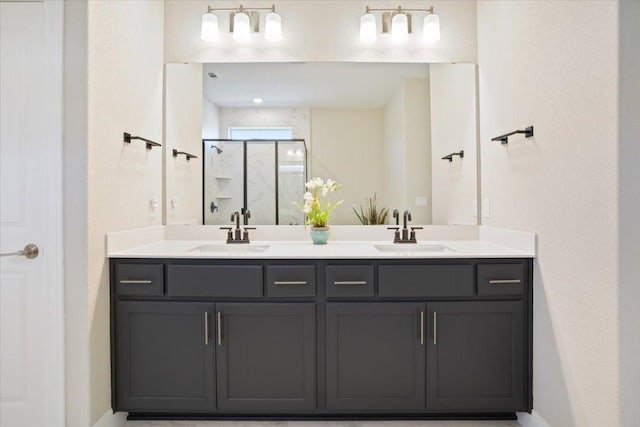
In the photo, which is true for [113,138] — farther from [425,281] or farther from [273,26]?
[425,281]

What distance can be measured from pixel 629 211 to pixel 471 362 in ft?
3.35

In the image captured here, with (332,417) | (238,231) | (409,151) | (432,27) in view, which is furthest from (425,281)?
(432,27)

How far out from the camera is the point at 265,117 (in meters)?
2.72

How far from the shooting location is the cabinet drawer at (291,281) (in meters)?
2.05

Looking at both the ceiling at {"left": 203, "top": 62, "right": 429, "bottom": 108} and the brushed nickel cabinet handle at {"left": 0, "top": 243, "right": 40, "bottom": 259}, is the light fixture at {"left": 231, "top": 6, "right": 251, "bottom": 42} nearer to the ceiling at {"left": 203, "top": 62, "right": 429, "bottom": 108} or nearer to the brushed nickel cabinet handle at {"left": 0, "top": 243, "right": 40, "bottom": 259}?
the ceiling at {"left": 203, "top": 62, "right": 429, "bottom": 108}

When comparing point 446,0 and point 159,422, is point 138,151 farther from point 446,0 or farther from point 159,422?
point 446,0

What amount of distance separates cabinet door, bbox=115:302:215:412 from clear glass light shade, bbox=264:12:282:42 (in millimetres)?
1750

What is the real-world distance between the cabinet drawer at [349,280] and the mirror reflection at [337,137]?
0.72 m

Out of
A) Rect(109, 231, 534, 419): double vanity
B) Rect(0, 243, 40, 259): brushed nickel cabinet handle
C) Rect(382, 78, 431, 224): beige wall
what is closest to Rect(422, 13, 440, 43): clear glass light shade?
Rect(382, 78, 431, 224): beige wall

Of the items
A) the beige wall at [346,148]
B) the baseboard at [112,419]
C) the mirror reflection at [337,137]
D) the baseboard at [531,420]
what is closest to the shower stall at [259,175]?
the mirror reflection at [337,137]

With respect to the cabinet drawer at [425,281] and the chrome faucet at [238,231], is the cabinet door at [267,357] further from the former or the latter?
the chrome faucet at [238,231]

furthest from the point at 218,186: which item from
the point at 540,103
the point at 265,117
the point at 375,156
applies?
the point at 540,103

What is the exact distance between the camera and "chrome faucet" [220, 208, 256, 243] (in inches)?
104

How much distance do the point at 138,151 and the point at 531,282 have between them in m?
2.27
